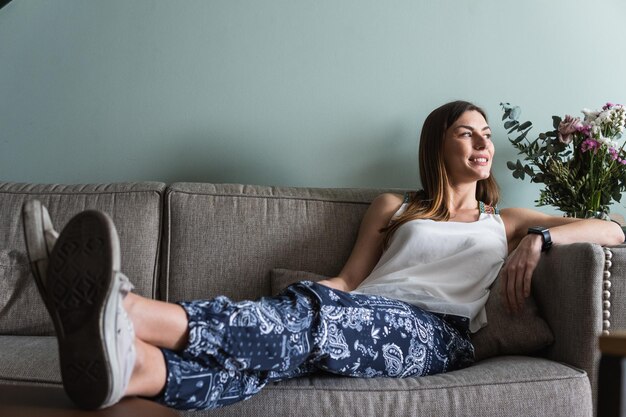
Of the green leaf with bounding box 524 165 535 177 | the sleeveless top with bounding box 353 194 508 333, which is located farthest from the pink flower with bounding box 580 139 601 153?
the sleeveless top with bounding box 353 194 508 333

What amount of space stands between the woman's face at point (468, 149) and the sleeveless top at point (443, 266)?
16 centimetres

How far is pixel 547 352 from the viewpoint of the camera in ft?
5.79

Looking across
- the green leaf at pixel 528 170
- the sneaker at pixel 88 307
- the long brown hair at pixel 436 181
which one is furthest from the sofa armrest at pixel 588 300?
the sneaker at pixel 88 307

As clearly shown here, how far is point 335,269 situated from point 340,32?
36.6 inches

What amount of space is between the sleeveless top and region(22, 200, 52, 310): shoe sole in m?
0.91

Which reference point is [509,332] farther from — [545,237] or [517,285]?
[545,237]

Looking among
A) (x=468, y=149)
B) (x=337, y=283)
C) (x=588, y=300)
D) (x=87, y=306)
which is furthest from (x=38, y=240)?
(x=468, y=149)

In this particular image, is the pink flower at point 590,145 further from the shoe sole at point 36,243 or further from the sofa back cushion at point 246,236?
the shoe sole at point 36,243

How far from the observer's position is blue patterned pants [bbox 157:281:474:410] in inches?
49.8

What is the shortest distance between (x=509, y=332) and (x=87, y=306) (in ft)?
3.63

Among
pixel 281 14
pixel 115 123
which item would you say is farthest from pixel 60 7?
pixel 281 14

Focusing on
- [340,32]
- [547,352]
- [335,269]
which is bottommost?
[547,352]

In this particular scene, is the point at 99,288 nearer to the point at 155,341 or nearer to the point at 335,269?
the point at 155,341

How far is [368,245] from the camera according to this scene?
204 centimetres
